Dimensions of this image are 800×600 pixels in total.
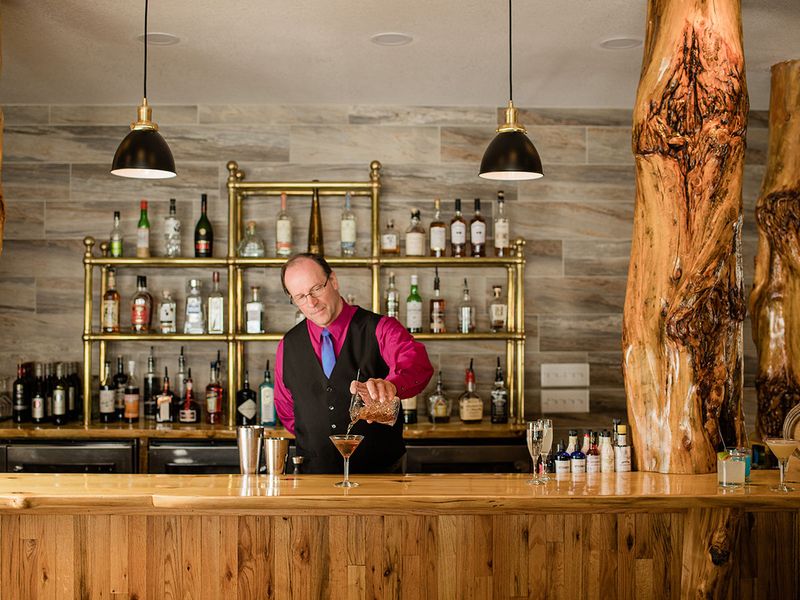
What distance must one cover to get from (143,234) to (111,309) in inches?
16.1

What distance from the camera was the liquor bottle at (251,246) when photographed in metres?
4.54

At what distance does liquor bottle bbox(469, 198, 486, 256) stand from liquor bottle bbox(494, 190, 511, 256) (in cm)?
7

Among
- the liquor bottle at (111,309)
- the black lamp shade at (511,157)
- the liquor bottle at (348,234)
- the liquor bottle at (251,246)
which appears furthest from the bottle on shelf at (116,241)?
the black lamp shade at (511,157)

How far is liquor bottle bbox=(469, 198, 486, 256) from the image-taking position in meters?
4.50

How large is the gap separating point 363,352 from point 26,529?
1242 mm

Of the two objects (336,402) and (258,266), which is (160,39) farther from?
(336,402)

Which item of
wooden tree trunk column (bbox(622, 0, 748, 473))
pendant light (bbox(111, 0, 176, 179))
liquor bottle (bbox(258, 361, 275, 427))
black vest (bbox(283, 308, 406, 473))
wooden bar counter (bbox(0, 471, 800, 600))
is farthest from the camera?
liquor bottle (bbox(258, 361, 275, 427))

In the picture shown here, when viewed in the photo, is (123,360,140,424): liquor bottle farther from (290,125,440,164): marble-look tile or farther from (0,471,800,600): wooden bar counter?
(0,471,800,600): wooden bar counter

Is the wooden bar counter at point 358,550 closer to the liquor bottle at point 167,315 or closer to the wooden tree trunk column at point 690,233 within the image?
the wooden tree trunk column at point 690,233

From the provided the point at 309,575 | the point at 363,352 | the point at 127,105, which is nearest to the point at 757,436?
the point at 363,352

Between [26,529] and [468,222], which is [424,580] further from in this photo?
[468,222]

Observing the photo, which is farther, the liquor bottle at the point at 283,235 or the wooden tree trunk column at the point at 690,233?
the liquor bottle at the point at 283,235

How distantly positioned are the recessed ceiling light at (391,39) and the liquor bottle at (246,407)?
186cm

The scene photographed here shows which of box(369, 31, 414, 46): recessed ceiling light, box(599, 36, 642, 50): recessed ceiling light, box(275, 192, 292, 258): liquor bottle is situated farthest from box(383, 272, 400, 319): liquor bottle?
box(599, 36, 642, 50): recessed ceiling light
